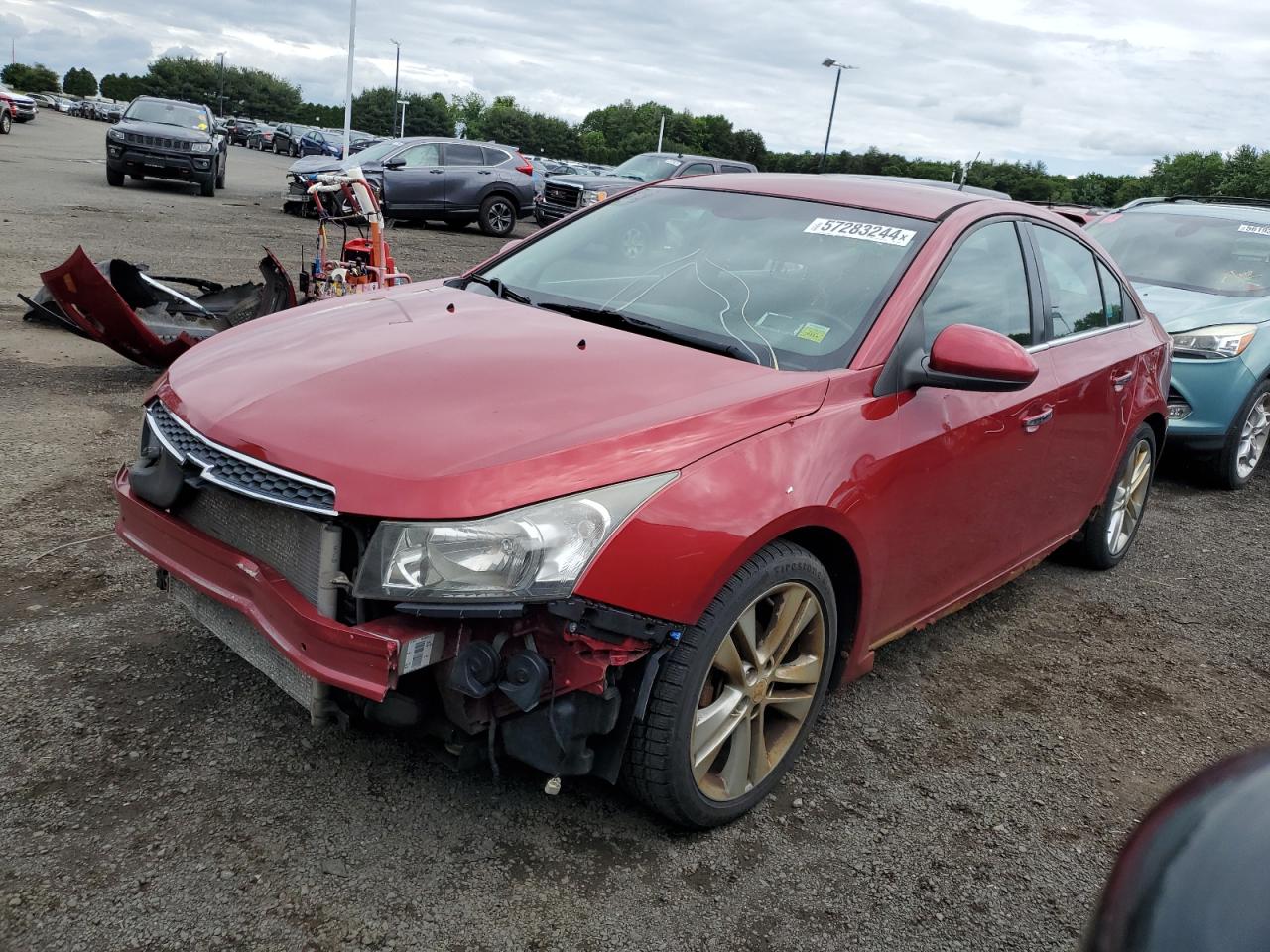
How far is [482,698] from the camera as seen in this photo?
2.30 meters

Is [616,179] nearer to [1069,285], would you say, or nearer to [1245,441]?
[1245,441]

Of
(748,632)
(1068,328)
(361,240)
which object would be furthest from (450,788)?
(361,240)

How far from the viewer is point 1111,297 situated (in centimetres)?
456

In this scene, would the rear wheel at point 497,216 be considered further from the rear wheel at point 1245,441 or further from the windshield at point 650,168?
the rear wheel at point 1245,441

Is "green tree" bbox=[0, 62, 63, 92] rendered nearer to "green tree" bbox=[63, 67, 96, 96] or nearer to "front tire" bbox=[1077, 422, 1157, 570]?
"green tree" bbox=[63, 67, 96, 96]

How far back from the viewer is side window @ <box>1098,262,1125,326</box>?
449cm

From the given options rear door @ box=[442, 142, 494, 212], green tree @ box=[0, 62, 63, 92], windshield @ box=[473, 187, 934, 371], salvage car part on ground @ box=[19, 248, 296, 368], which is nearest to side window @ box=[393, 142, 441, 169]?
rear door @ box=[442, 142, 494, 212]

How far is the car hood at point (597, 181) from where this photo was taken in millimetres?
18328

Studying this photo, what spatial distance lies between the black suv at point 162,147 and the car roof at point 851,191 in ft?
58.8

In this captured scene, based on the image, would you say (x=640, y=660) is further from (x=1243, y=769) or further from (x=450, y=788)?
(x=1243, y=769)

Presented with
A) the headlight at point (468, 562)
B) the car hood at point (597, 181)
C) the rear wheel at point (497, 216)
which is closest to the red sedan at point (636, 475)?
the headlight at point (468, 562)

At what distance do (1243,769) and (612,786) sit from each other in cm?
167

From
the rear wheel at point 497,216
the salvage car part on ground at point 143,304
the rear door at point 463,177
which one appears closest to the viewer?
the salvage car part on ground at point 143,304

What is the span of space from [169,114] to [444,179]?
233 inches
